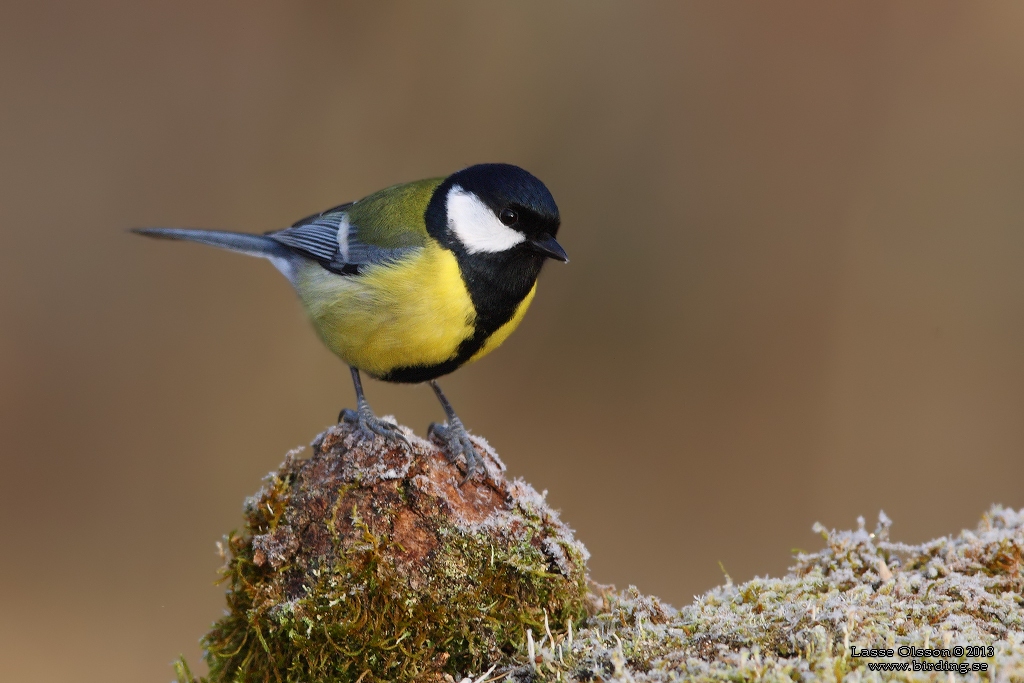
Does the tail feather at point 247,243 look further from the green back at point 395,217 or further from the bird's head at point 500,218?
the bird's head at point 500,218

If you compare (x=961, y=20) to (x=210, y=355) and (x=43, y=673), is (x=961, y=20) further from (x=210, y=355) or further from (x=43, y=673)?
(x=43, y=673)

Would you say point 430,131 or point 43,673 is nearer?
point 43,673

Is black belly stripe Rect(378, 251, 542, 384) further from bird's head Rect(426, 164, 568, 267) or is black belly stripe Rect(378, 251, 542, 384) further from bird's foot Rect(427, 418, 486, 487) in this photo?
bird's foot Rect(427, 418, 486, 487)

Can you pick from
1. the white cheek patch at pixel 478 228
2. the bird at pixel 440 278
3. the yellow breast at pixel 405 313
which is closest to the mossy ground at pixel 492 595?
the bird at pixel 440 278

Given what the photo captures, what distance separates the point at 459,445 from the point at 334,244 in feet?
4.06

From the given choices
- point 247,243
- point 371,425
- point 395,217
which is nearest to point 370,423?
point 371,425

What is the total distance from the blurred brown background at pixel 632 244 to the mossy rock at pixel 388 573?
2899 mm

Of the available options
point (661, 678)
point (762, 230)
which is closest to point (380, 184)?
point (762, 230)

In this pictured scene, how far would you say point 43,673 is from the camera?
13.5 ft

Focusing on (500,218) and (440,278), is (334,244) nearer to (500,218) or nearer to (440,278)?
(440,278)

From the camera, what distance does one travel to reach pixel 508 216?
254cm

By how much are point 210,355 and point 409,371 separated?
2733 millimetres

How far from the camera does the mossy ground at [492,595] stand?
Result: 1.56 meters

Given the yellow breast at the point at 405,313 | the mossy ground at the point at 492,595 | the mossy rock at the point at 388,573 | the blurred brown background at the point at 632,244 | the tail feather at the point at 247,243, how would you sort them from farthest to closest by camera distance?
the blurred brown background at the point at 632,244 < the tail feather at the point at 247,243 < the yellow breast at the point at 405,313 < the mossy rock at the point at 388,573 < the mossy ground at the point at 492,595
